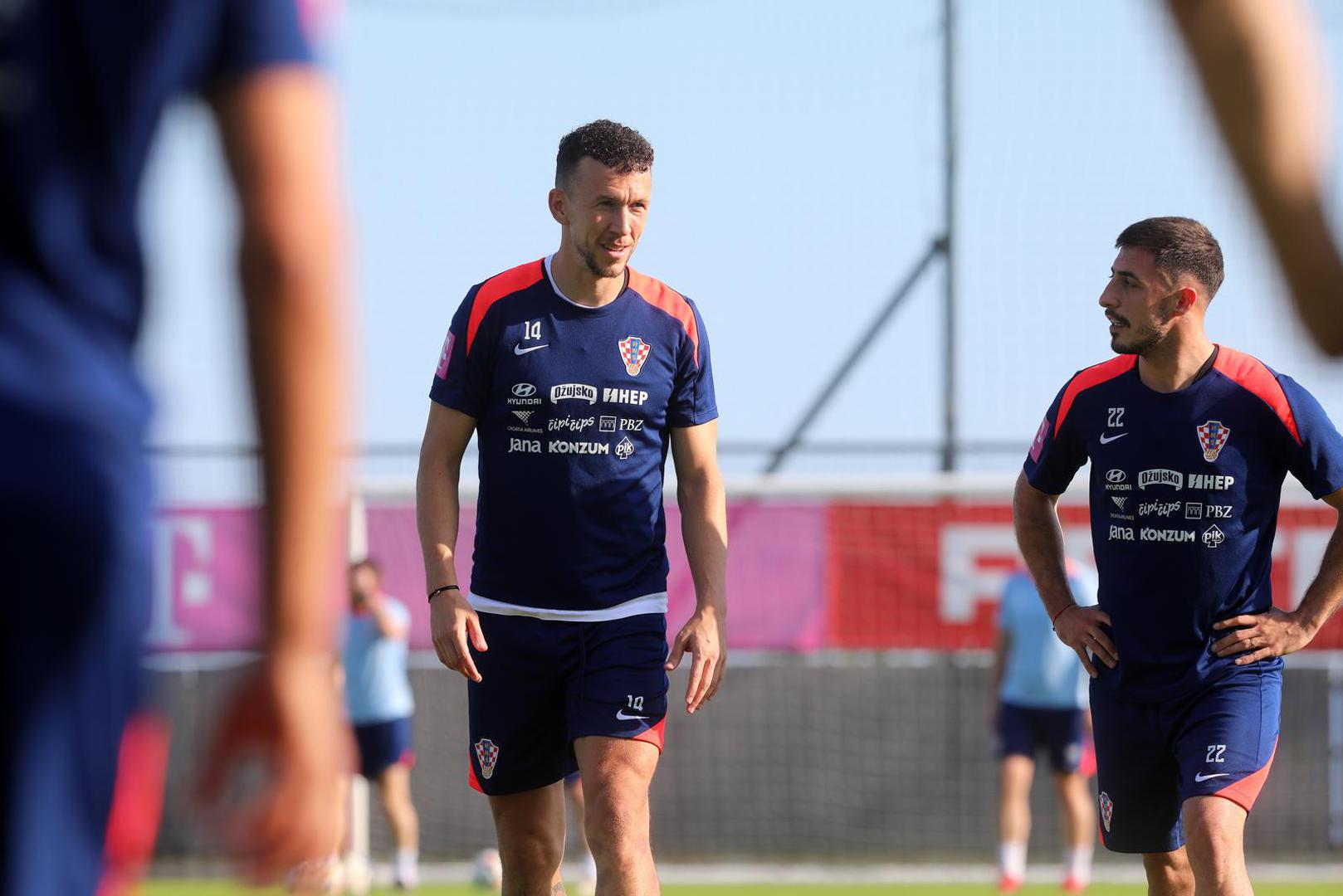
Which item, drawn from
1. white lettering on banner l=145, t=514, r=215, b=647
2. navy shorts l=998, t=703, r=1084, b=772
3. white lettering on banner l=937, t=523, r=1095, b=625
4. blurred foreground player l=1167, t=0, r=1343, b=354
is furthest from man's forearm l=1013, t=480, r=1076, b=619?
white lettering on banner l=145, t=514, r=215, b=647

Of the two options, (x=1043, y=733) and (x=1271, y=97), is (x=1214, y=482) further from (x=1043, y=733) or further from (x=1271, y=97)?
(x=1043, y=733)

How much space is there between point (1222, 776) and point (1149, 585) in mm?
667

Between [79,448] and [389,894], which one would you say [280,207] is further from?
[389,894]

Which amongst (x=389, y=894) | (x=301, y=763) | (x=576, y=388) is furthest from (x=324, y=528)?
(x=389, y=894)

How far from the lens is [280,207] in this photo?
1.85 m

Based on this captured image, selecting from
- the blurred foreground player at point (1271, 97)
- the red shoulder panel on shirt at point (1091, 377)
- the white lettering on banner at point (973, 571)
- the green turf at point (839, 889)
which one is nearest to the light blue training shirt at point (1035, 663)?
the green turf at point (839, 889)

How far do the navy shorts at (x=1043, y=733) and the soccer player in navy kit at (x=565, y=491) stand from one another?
671 centimetres

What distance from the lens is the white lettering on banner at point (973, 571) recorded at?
14.6 m

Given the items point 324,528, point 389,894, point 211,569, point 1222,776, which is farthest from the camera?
point 211,569

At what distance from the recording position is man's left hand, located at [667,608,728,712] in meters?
5.78

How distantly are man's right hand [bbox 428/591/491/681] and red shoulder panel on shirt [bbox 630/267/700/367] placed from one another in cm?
116

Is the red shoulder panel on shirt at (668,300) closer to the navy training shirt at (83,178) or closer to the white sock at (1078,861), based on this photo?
the navy training shirt at (83,178)

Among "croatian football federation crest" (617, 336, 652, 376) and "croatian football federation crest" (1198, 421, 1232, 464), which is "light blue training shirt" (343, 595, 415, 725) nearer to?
"croatian football federation crest" (617, 336, 652, 376)

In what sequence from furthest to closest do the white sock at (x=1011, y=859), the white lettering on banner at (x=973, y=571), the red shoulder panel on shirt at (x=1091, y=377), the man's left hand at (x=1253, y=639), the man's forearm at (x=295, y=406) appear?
the white lettering on banner at (x=973, y=571), the white sock at (x=1011, y=859), the red shoulder panel on shirt at (x=1091, y=377), the man's left hand at (x=1253, y=639), the man's forearm at (x=295, y=406)
